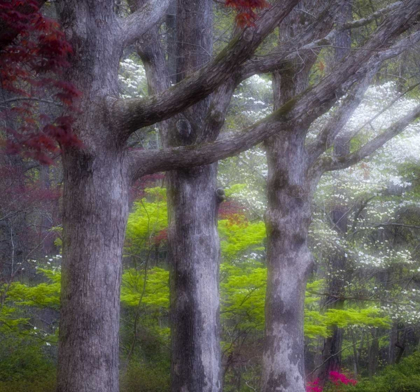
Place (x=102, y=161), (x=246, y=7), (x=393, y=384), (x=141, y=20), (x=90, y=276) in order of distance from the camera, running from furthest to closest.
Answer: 1. (x=393, y=384)
2. (x=141, y=20)
3. (x=102, y=161)
4. (x=90, y=276)
5. (x=246, y=7)

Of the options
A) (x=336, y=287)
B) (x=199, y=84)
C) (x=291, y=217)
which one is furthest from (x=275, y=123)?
(x=336, y=287)

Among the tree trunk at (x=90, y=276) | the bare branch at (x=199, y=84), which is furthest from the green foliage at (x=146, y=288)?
the bare branch at (x=199, y=84)

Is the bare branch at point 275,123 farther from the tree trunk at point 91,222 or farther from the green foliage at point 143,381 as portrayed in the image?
the green foliage at point 143,381

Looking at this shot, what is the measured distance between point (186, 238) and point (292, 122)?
2085mm

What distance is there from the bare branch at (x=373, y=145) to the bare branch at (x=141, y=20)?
354 cm

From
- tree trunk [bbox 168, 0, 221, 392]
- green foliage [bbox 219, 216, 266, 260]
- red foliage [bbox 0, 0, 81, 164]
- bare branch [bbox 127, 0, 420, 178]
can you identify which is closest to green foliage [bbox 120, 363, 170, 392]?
tree trunk [bbox 168, 0, 221, 392]

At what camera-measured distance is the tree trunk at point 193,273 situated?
6891mm

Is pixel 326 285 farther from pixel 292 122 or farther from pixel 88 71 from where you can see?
pixel 88 71

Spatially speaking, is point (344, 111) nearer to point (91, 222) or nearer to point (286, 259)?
point (286, 259)

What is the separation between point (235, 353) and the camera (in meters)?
10.6

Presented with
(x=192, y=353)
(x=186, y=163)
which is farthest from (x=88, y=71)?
A: (x=192, y=353)

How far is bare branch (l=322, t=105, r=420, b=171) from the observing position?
8207mm

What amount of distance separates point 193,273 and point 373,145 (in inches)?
139

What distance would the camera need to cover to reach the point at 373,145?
826cm
